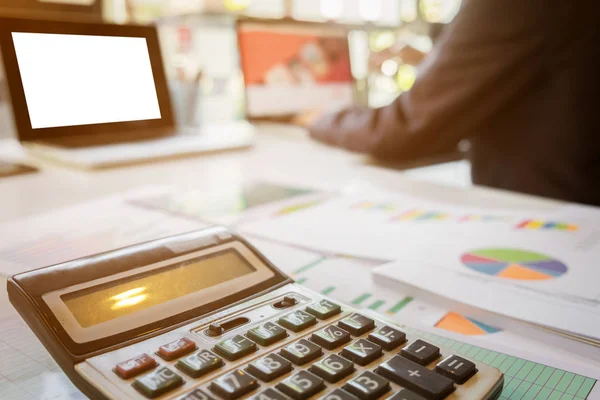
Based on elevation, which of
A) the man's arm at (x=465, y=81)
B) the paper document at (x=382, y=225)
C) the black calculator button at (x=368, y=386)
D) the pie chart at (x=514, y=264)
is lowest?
the pie chart at (x=514, y=264)

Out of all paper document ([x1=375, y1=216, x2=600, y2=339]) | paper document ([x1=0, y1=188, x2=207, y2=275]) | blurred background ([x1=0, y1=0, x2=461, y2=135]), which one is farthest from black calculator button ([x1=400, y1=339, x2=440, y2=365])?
blurred background ([x1=0, y1=0, x2=461, y2=135])

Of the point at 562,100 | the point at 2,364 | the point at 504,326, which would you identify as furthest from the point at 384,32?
the point at 2,364

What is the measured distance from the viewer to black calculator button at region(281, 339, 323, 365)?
0.94 ft

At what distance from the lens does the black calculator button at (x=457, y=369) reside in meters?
0.28

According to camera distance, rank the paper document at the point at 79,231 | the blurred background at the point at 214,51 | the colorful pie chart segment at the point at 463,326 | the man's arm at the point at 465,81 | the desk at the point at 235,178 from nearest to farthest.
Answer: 1. the colorful pie chart segment at the point at 463,326
2. the paper document at the point at 79,231
3. the desk at the point at 235,178
4. the man's arm at the point at 465,81
5. the blurred background at the point at 214,51

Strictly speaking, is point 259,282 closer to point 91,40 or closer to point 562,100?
point 91,40

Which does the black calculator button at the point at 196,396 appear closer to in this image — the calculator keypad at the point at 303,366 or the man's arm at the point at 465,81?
the calculator keypad at the point at 303,366

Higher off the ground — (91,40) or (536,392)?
(91,40)

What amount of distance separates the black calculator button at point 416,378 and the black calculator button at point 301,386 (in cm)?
4

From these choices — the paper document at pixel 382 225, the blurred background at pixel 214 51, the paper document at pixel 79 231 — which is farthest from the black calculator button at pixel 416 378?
the blurred background at pixel 214 51

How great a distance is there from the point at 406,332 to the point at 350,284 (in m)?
0.13

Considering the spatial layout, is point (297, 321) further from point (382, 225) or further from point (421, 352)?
point (382, 225)

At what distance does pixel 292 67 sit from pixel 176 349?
A: 108 centimetres

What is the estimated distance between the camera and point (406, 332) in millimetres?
319
